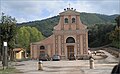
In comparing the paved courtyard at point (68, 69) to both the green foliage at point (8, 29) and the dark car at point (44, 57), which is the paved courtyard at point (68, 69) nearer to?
the green foliage at point (8, 29)

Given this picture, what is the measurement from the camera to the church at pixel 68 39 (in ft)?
219

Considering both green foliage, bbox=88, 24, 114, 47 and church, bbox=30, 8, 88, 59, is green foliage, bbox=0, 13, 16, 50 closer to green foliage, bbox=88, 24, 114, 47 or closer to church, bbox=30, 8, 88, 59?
church, bbox=30, 8, 88, 59

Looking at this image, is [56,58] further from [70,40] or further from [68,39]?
[70,40]

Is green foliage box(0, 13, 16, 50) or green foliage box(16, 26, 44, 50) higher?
green foliage box(16, 26, 44, 50)

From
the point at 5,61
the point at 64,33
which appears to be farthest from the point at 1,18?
the point at 64,33

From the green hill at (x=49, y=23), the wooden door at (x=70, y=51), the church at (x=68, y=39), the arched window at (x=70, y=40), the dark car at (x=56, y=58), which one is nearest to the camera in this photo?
the dark car at (x=56, y=58)

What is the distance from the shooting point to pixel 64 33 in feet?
222

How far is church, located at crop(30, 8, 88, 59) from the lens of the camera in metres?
66.9

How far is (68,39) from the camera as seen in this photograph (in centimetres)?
6819

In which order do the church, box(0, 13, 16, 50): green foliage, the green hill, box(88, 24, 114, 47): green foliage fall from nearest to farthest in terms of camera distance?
box(0, 13, 16, 50): green foliage → the church → box(88, 24, 114, 47): green foliage → the green hill

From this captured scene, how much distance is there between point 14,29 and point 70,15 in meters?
32.9

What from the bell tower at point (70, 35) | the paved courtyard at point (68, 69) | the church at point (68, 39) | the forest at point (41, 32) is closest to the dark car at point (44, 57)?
the church at point (68, 39)

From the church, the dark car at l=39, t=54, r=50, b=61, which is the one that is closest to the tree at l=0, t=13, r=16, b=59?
the dark car at l=39, t=54, r=50, b=61

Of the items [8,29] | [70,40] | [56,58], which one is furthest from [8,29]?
[70,40]
